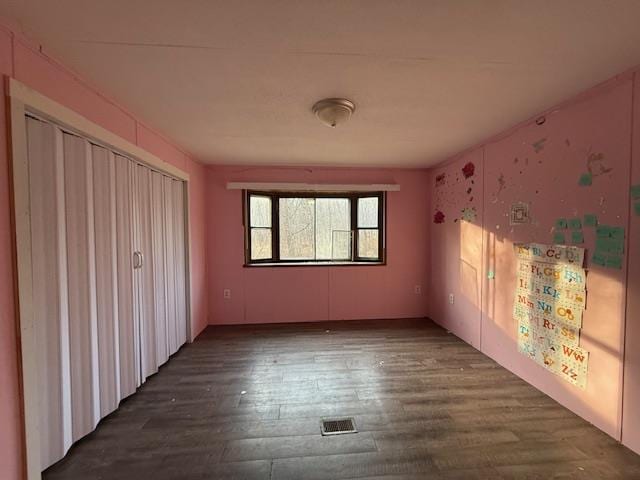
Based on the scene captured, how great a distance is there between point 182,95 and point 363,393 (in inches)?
96.5

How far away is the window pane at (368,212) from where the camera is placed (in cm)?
398

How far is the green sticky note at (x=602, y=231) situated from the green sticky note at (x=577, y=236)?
0.10 metres

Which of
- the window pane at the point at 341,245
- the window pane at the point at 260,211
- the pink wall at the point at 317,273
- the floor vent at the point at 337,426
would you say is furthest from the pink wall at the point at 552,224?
the window pane at the point at 260,211

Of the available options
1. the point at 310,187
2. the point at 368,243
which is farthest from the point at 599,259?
the point at 310,187

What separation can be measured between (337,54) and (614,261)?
1965 millimetres

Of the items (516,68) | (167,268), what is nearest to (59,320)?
(167,268)

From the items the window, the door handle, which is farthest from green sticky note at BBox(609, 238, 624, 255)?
the door handle

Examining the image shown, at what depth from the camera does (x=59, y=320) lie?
1.51m

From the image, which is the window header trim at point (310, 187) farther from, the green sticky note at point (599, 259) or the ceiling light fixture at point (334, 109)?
the green sticky note at point (599, 259)

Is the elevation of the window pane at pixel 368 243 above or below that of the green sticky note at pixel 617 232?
below

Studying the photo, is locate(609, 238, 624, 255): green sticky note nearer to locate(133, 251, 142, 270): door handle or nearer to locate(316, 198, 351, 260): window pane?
locate(316, 198, 351, 260): window pane

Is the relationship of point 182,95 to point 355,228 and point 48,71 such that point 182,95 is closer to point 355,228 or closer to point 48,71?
point 48,71

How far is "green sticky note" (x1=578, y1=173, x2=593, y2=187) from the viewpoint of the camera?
70.4 inches

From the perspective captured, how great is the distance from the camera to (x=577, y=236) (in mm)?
1865
